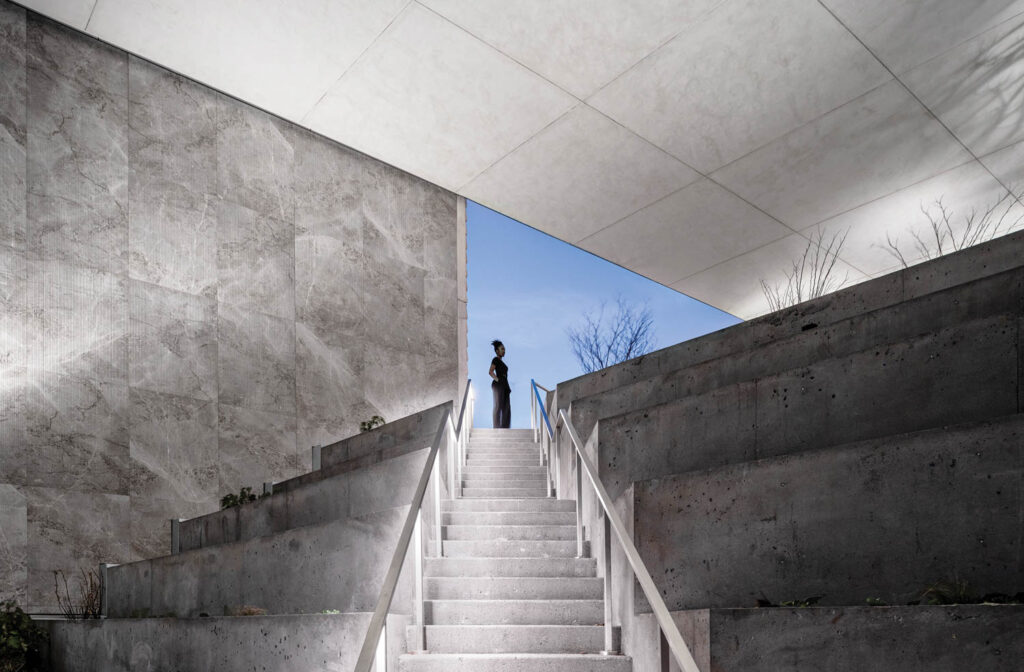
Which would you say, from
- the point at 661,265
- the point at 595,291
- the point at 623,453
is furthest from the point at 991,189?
the point at 595,291

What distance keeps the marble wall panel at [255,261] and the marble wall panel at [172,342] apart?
1.49 ft

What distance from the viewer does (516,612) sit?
529 centimetres

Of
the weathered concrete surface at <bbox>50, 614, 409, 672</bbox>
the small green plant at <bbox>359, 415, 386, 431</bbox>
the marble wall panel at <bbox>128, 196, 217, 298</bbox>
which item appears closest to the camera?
the weathered concrete surface at <bbox>50, 614, 409, 672</bbox>

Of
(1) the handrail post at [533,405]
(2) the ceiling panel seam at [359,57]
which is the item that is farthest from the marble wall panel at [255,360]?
(1) the handrail post at [533,405]

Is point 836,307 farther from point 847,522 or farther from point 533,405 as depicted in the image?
point 533,405

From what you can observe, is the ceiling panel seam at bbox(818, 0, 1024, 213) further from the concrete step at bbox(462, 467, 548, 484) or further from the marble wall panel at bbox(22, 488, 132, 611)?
the marble wall panel at bbox(22, 488, 132, 611)

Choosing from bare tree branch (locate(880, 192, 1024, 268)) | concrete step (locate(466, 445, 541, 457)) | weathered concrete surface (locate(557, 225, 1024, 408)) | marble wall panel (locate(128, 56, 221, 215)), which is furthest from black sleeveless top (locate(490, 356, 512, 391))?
bare tree branch (locate(880, 192, 1024, 268))

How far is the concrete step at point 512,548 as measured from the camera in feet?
20.1

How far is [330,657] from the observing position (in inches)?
177

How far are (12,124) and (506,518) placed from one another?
629cm

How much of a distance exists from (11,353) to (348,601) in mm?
4674

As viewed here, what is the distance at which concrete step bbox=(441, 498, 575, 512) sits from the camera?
6.88 meters

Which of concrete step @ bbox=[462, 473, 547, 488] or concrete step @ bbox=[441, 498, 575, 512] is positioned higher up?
concrete step @ bbox=[462, 473, 547, 488]

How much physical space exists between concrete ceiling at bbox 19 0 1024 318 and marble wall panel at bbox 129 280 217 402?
270 cm
